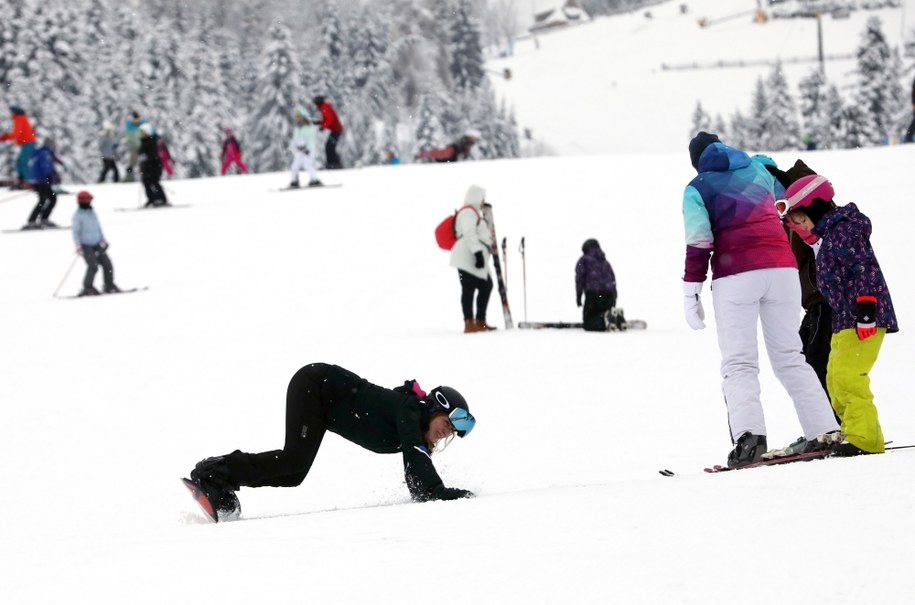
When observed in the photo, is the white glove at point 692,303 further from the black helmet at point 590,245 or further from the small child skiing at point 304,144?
the small child skiing at point 304,144

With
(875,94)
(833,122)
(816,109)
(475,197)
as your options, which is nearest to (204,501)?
(475,197)

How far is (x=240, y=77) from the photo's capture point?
92875 mm

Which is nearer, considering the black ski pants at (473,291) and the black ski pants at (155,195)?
the black ski pants at (473,291)

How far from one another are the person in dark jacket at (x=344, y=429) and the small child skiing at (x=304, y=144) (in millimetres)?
18461

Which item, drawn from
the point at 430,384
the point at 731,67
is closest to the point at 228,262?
the point at 430,384

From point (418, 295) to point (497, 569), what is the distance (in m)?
12.5

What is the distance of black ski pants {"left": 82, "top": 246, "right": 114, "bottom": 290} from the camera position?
15922mm

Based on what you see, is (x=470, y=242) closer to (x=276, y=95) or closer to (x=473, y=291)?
(x=473, y=291)

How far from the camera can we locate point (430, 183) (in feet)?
81.6

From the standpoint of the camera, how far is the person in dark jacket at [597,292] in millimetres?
12656

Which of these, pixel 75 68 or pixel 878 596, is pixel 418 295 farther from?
pixel 75 68

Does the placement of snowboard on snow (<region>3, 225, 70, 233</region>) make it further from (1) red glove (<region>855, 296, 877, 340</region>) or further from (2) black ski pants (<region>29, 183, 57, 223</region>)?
(1) red glove (<region>855, 296, 877, 340</region>)

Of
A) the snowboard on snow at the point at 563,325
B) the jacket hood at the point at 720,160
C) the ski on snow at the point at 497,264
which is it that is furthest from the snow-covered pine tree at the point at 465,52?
the jacket hood at the point at 720,160

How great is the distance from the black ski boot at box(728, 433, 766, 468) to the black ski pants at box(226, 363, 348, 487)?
6.82 ft
